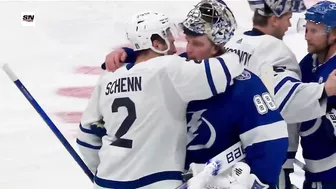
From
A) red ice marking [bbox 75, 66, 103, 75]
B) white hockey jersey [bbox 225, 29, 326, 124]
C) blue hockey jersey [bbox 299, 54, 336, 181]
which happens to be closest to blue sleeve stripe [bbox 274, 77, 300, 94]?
white hockey jersey [bbox 225, 29, 326, 124]

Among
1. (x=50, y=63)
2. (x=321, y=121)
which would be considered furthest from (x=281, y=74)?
(x=50, y=63)

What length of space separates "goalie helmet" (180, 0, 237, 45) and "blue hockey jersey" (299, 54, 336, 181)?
0.44 meters

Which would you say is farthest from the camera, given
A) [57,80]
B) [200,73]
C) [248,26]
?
[248,26]

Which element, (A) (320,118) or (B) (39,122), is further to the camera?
(B) (39,122)

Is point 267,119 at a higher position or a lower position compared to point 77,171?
higher

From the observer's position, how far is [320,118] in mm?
2572

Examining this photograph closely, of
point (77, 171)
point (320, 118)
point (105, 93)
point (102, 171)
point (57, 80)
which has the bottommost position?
point (57, 80)

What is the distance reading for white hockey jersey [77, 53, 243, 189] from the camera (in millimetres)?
2186

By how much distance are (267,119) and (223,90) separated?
149 millimetres

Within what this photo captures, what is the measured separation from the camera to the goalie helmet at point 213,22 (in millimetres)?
2273

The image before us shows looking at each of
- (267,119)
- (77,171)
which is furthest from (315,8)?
(77,171)

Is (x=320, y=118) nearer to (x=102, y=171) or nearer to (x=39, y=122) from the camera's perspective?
(x=102, y=171)

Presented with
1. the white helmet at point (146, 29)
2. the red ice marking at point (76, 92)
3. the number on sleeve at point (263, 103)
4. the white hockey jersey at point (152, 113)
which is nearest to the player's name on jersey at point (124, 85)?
the white hockey jersey at point (152, 113)

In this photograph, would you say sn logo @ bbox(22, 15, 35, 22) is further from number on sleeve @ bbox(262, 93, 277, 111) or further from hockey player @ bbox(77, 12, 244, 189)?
number on sleeve @ bbox(262, 93, 277, 111)
